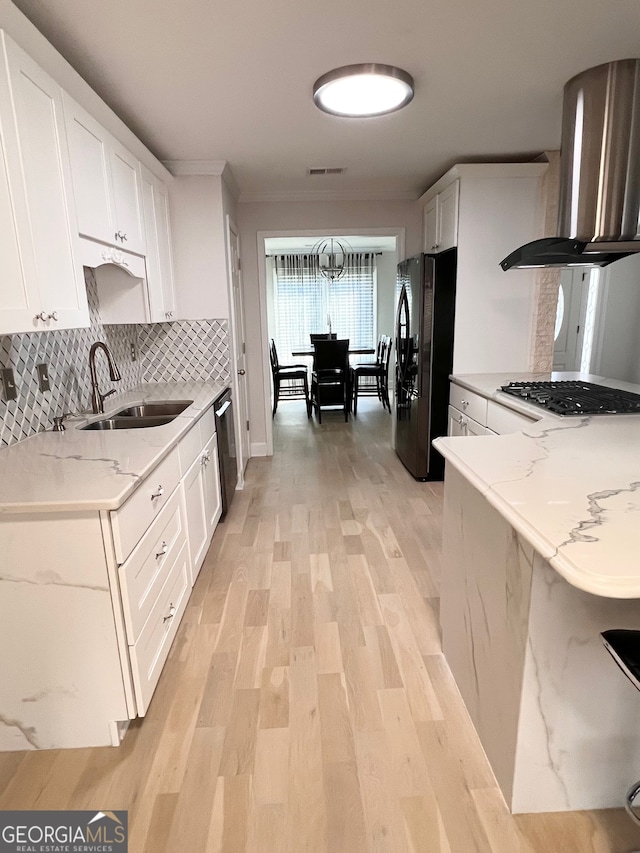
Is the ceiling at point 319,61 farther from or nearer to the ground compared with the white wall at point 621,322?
farther from the ground

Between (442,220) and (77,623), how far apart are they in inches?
140

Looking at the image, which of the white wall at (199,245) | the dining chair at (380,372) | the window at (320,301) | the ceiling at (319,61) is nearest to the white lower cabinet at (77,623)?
the ceiling at (319,61)

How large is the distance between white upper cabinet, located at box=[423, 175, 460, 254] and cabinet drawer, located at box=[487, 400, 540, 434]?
1.37m

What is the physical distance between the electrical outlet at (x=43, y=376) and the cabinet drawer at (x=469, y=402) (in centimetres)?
236

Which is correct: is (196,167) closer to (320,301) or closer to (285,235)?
(285,235)

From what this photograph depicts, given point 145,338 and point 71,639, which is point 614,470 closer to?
point 71,639

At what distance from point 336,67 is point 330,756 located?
263cm

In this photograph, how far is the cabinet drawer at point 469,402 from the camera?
9.68 feet

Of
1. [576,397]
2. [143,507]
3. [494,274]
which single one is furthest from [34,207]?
[494,274]

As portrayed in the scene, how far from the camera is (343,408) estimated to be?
647 centimetres

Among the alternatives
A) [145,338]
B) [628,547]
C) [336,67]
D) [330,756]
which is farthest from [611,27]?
[145,338]

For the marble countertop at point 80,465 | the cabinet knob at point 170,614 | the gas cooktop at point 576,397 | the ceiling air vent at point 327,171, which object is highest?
the ceiling air vent at point 327,171

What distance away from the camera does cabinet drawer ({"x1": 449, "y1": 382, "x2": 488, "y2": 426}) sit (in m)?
2.95

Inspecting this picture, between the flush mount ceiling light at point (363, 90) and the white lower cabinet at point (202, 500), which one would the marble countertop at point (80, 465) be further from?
the flush mount ceiling light at point (363, 90)
